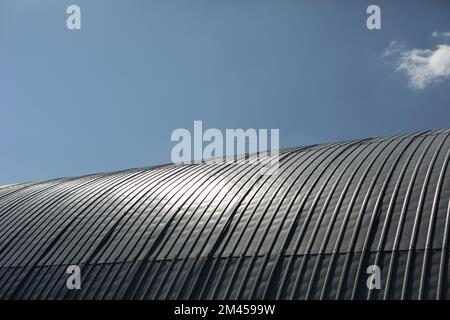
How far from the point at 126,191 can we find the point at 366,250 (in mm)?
12432

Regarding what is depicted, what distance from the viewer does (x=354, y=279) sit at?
41.6ft

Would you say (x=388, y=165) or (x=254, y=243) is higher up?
(x=388, y=165)

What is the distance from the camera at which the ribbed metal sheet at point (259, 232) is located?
13.1 metres

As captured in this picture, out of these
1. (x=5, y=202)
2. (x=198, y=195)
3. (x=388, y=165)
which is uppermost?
(x=388, y=165)

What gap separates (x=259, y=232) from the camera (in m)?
15.9

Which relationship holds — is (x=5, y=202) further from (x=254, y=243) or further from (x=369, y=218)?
(x=369, y=218)

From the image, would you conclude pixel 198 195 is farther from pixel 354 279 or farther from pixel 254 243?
pixel 354 279

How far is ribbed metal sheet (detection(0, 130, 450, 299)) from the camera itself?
13.1 meters

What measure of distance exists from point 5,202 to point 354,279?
806 inches
